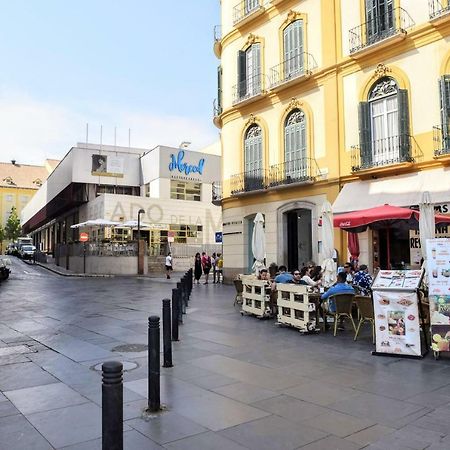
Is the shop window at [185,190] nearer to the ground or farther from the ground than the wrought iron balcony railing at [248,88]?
nearer to the ground

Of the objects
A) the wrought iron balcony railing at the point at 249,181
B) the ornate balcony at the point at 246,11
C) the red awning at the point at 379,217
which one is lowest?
the red awning at the point at 379,217

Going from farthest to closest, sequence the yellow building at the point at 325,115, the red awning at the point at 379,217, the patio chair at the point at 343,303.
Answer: the yellow building at the point at 325,115, the red awning at the point at 379,217, the patio chair at the point at 343,303

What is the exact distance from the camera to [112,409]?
326 cm

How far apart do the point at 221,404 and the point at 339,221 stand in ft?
30.7

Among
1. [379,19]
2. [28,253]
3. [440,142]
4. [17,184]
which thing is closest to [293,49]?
[379,19]

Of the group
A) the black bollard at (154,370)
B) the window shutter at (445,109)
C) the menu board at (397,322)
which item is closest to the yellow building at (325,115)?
the window shutter at (445,109)

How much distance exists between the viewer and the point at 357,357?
24.5 ft

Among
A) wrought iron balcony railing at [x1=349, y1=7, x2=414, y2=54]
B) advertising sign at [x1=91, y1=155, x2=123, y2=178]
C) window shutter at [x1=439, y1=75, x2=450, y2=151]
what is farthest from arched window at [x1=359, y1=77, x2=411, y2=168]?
advertising sign at [x1=91, y1=155, x2=123, y2=178]

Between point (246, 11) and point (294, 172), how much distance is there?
871 centimetres

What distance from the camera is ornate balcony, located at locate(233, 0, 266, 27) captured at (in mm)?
21688

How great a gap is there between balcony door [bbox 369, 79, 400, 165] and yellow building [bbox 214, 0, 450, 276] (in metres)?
0.04

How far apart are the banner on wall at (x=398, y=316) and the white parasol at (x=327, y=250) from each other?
337 cm

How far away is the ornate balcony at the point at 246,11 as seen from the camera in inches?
854

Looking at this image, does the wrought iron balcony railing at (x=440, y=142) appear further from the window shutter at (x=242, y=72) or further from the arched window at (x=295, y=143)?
the window shutter at (x=242, y=72)
